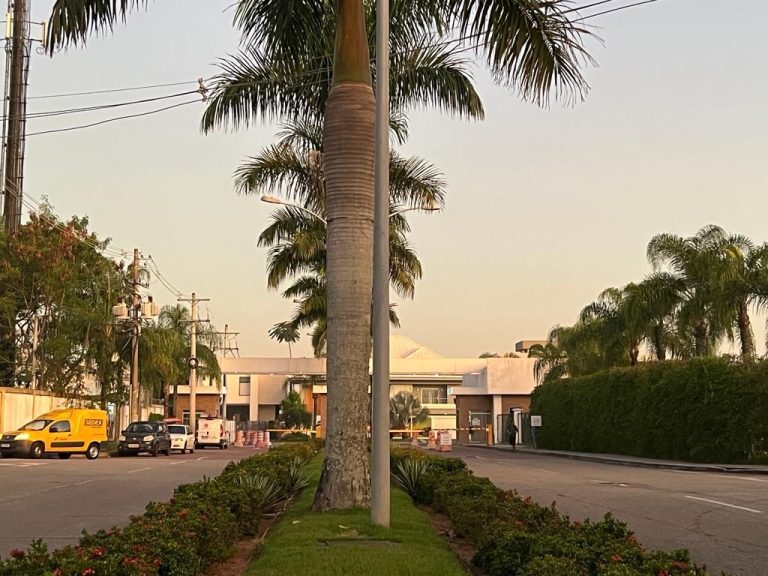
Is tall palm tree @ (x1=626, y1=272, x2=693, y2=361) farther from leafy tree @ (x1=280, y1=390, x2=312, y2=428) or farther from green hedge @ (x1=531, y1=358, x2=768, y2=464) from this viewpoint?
leafy tree @ (x1=280, y1=390, x2=312, y2=428)

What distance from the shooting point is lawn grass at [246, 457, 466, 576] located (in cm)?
828

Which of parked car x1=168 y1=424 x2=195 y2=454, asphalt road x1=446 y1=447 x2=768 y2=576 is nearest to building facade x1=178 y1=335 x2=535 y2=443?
parked car x1=168 y1=424 x2=195 y2=454

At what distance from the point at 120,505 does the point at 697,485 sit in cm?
1273

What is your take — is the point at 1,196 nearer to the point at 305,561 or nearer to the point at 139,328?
the point at 139,328

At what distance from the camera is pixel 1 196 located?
5309cm

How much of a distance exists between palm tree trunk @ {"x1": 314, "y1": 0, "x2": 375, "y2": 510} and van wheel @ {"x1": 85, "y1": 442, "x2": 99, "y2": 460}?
102 feet

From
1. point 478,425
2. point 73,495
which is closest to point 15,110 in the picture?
point 73,495

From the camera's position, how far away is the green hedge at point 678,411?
31.6 meters

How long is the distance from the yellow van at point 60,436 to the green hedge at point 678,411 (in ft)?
71.8

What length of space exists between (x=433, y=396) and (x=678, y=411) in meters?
57.1

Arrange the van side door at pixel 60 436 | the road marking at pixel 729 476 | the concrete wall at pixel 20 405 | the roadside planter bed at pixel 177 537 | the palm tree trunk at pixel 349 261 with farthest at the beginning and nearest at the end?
the concrete wall at pixel 20 405 → the van side door at pixel 60 436 → the road marking at pixel 729 476 → the palm tree trunk at pixel 349 261 → the roadside planter bed at pixel 177 537

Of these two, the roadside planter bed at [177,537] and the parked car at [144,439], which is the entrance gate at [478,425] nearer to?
the parked car at [144,439]

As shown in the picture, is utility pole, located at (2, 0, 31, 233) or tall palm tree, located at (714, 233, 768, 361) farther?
utility pole, located at (2, 0, 31, 233)

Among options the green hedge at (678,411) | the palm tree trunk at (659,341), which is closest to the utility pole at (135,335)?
the green hedge at (678,411)
